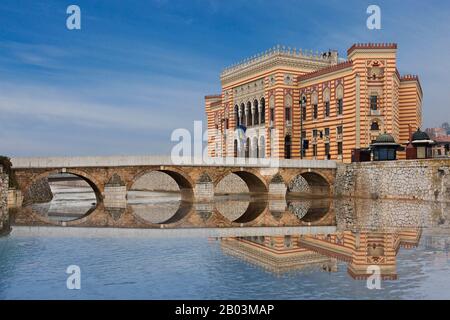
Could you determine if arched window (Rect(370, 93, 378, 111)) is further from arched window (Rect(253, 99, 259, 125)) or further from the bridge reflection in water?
arched window (Rect(253, 99, 259, 125))

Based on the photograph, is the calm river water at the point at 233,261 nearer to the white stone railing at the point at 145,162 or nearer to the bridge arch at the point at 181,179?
the white stone railing at the point at 145,162

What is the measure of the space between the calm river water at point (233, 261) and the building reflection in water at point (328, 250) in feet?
0.14

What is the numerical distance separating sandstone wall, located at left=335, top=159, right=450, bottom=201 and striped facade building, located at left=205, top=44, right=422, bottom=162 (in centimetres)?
424

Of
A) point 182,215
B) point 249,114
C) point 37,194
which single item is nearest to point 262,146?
point 249,114

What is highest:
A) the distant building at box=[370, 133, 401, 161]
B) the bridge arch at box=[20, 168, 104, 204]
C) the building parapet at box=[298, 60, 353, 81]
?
the building parapet at box=[298, 60, 353, 81]

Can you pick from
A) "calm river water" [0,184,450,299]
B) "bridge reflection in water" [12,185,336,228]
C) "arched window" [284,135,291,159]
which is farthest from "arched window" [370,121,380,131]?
"calm river water" [0,184,450,299]

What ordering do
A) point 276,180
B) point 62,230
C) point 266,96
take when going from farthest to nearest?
point 266,96
point 276,180
point 62,230

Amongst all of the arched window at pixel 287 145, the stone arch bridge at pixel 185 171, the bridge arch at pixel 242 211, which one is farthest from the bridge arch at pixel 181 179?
the arched window at pixel 287 145

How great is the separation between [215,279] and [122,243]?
9146 mm

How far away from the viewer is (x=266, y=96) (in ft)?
204

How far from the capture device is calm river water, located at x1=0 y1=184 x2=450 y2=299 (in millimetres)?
14375

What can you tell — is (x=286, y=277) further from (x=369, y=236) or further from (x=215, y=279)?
(x=369, y=236)
